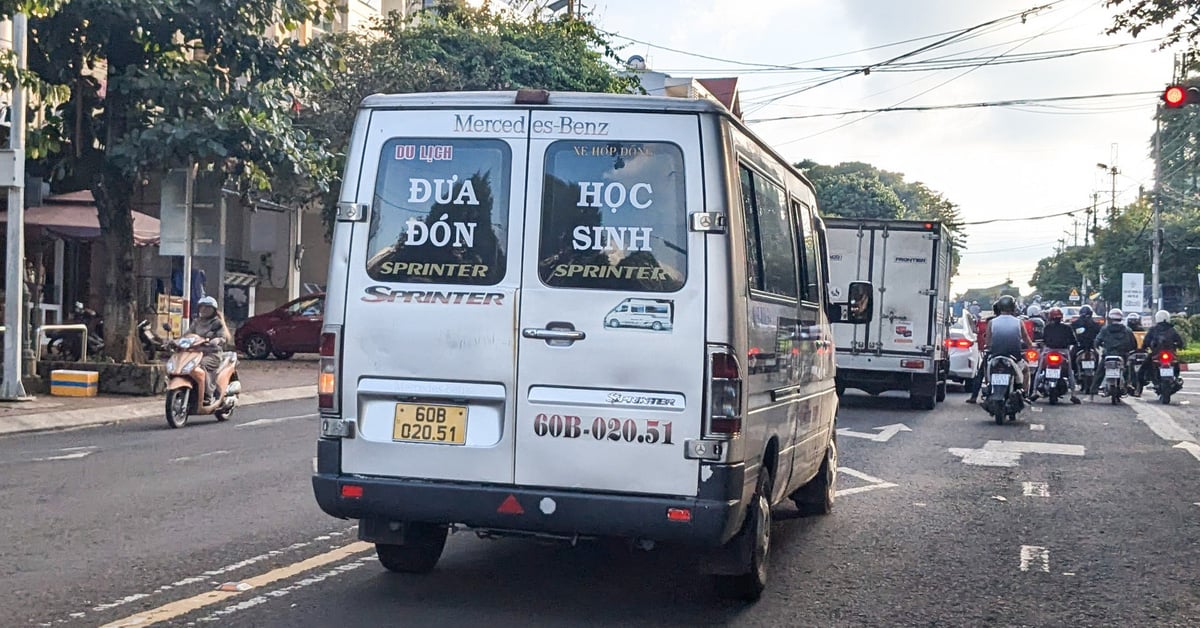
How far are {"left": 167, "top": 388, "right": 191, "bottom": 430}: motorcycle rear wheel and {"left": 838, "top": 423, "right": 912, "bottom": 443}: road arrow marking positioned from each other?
295 inches

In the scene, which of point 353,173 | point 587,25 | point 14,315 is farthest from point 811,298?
point 587,25

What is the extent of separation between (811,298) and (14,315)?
12032 millimetres

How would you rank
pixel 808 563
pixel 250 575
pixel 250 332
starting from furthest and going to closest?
pixel 250 332 → pixel 808 563 → pixel 250 575

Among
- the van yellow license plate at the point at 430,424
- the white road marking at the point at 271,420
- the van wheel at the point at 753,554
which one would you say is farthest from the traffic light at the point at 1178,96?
the van yellow license plate at the point at 430,424

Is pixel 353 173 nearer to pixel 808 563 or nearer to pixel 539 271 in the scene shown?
pixel 539 271

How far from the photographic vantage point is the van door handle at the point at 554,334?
19.6ft

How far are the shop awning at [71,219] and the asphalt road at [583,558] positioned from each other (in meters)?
8.31

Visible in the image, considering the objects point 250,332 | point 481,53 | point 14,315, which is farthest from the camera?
point 481,53

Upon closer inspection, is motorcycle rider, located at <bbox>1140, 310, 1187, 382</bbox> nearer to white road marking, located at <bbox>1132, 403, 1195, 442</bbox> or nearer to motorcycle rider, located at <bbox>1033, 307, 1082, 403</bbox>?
white road marking, located at <bbox>1132, 403, 1195, 442</bbox>

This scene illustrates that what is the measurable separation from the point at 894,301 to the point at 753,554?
569 inches

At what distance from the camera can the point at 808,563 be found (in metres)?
7.80

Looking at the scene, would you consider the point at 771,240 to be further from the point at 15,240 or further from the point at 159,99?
the point at 159,99

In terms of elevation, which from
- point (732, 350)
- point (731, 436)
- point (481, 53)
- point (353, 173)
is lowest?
point (731, 436)

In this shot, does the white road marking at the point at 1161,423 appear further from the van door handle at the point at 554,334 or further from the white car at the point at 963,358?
the van door handle at the point at 554,334
